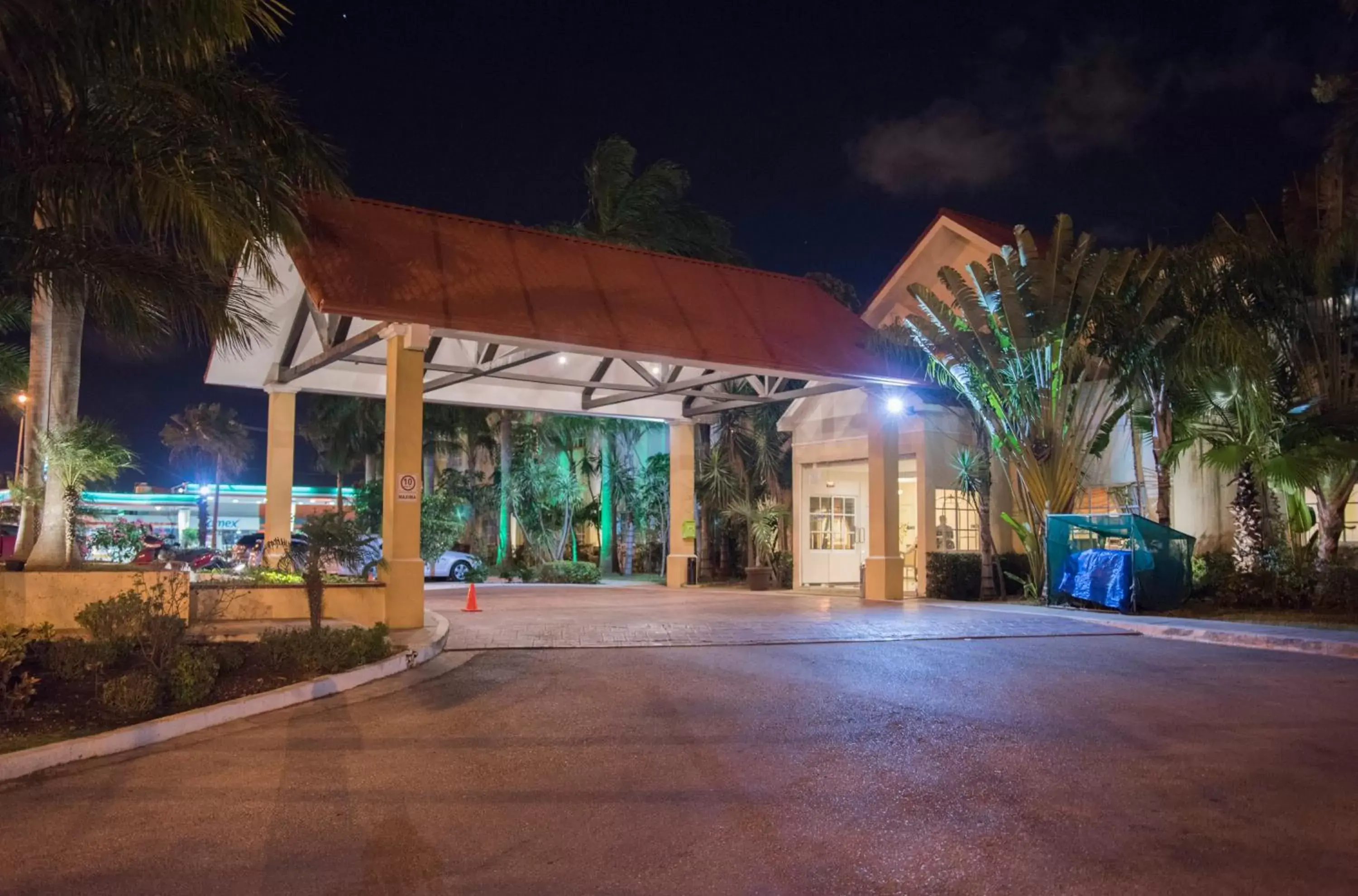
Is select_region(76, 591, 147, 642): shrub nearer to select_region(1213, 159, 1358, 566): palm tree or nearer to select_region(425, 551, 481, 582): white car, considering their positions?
select_region(1213, 159, 1358, 566): palm tree

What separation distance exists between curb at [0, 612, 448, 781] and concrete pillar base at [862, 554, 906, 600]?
1032cm

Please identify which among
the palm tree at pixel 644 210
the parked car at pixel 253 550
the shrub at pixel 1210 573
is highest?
the palm tree at pixel 644 210

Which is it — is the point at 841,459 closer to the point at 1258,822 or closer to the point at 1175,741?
the point at 1175,741

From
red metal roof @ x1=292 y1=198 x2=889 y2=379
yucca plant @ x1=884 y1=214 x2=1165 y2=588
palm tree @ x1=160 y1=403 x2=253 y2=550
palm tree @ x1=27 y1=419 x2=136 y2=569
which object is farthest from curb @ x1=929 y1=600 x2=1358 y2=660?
palm tree @ x1=160 y1=403 x2=253 y2=550

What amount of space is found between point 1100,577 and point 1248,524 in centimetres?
269

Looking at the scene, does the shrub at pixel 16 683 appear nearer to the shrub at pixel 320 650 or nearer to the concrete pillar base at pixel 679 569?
the shrub at pixel 320 650

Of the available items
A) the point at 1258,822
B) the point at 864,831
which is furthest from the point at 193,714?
the point at 1258,822

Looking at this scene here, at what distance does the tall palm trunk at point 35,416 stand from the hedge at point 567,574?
14977 mm

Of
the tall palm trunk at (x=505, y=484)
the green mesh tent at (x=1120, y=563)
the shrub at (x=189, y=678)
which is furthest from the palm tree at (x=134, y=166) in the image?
the tall palm trunk at (x=505, y=484)

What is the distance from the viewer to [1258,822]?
5590mm

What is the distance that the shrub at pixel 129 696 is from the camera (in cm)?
802

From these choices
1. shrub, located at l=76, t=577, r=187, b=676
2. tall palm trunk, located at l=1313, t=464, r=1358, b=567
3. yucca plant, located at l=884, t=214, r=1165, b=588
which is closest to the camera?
shrub, located at l=76, t=577, r=187, b=676

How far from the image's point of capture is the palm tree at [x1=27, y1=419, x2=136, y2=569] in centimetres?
1202

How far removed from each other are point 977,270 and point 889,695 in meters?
11.1
